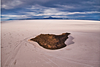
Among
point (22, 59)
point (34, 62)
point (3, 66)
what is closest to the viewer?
point (3, 66)

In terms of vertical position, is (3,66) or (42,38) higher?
(42,38)

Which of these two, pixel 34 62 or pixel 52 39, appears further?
pixel 52 39

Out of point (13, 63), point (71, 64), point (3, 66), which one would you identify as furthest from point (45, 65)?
point (3, 66)

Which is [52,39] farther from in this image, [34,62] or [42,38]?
[34,62]

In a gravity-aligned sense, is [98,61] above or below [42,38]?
below

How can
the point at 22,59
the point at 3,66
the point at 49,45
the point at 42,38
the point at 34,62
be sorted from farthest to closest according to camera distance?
the point at 42,38 < the point at 49,45 < the point at 22,59 < the point at 34,62 < the point at 3,66

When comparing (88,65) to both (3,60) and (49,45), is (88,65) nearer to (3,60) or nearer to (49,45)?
(49,45)

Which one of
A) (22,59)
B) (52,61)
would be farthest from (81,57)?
(22,59)

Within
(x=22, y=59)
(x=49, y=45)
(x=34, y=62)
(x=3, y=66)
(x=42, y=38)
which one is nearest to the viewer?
(x=3, y=66)

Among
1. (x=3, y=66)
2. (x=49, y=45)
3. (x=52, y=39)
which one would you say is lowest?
(x=3, y=66)
